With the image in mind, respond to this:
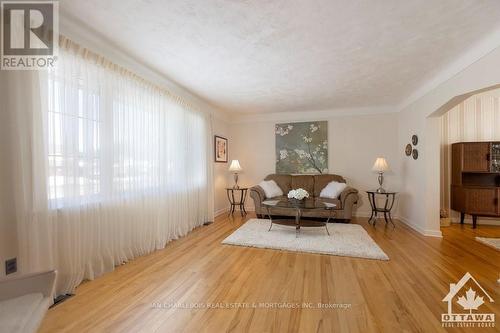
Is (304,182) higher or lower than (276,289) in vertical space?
higher

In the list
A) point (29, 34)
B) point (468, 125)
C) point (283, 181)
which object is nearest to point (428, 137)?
point (468, 125)

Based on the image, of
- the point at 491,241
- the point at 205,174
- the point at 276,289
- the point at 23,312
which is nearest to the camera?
the point at 23,312

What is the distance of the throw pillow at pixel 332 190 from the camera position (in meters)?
4.72

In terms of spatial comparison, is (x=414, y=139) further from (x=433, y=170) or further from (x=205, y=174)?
(x=205, y=174)

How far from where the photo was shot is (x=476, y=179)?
4.34 meters

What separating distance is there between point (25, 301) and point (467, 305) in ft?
10.3

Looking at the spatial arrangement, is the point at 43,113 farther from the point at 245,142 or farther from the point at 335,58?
the point at 245,142

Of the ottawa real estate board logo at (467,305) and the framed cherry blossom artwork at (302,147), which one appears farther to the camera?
the framed cherry blossom artwork at (302,147)

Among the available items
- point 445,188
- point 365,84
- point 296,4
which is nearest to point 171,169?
point 296,4

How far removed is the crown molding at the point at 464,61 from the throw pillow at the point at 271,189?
3.34m

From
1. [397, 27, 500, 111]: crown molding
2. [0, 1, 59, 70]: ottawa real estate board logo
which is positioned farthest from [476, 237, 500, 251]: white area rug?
[0, 1, 59, 70]: ottawa real estate board logo

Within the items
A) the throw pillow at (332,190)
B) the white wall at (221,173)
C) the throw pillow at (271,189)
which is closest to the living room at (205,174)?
the throw pillow at (332,190)

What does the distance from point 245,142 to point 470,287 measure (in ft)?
16.3

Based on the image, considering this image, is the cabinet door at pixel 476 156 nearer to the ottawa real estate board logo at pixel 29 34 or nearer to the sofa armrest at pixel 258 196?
the sofa armrest at pixel 258 196
